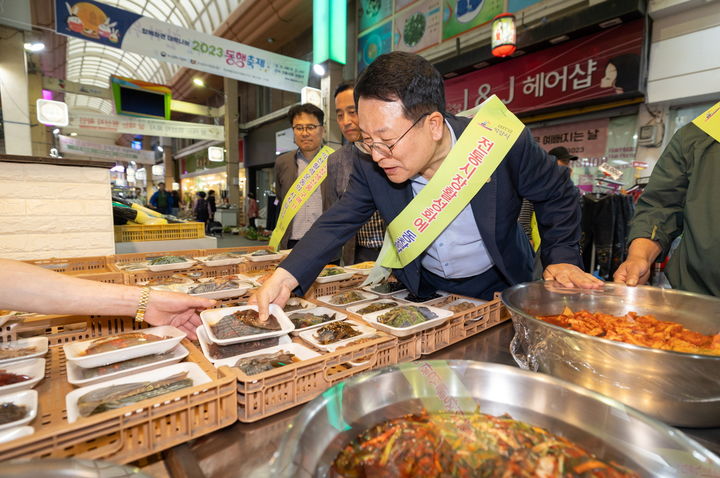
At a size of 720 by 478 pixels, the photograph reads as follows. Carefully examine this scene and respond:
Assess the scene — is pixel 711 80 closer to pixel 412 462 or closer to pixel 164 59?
pixel 412 462

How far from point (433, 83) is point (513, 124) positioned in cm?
46

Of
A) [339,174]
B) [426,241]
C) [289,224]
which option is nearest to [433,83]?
[426,241]

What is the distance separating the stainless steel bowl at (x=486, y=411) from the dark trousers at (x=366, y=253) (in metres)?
2.40

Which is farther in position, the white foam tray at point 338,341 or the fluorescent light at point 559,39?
the fluorescent light at point 559,39

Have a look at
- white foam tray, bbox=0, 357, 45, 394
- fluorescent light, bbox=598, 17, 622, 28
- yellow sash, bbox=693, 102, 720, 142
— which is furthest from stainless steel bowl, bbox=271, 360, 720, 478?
fluorescent light, bbox=598, 17, 622, 28

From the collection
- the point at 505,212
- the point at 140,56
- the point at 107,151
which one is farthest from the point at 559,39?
the point at 140,56

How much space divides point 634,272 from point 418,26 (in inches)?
324

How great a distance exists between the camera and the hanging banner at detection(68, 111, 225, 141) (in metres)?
9.32

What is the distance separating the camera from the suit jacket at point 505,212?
Result: 1537mm

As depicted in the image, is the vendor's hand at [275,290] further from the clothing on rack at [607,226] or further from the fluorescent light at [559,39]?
the fluorescent light at [559,39]

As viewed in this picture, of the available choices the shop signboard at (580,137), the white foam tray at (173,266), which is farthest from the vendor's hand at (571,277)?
the shop signboard at (580,137)

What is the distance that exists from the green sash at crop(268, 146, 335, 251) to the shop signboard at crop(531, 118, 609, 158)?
4223 millimetres

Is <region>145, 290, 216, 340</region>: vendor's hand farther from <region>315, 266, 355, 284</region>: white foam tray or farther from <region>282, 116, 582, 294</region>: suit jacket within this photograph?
<region>315, 266, 355, 284</region>: white foam tray

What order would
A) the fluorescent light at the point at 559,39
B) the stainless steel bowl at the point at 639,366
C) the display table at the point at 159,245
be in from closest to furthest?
the stainless steel bowl at the point at 639,366 → the display table at the point at 159,245 → the fluorescent light at the point at 559,39
